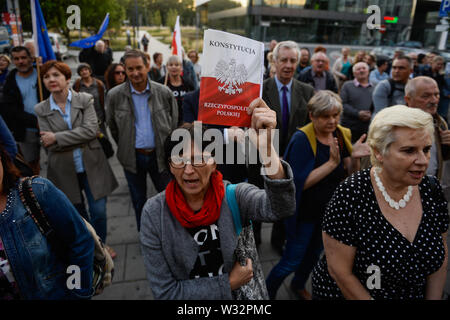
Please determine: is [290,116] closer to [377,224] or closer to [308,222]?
[308,222]

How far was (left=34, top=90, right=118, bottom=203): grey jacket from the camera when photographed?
3.08 metres

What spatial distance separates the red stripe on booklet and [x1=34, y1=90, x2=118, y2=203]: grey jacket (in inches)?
77.5

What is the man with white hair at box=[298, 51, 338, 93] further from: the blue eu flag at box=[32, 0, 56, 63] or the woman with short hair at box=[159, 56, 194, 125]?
the blue eu flag at box=[32, 0, 56, 63]

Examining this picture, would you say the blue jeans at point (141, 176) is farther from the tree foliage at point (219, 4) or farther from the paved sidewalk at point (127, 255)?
the tree foliage at point (219, 4)

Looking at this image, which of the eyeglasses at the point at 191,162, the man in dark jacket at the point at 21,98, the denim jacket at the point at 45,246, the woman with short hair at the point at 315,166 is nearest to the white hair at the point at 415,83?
the woman with short hair at the point at 315,166

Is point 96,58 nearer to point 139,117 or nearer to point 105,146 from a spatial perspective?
point 105,146

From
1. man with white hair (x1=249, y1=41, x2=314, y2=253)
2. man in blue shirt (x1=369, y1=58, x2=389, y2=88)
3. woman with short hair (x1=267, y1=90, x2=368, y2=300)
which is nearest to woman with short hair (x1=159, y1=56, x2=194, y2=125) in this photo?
man with white hair (x1=249, y1=41, x2=314, y2=253)

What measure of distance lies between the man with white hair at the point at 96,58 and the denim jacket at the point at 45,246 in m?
7.01

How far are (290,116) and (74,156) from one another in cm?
240

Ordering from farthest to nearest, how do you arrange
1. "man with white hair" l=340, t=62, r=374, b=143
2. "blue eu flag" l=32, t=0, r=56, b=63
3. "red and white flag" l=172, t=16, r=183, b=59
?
"red and white flag" l=172, t=16, r=183, b=59, "man with white hair" l=340, t=62, r=374, b=143, "blue eu flag" l=32, t=0, r=56, b=63

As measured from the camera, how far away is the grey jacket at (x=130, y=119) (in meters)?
3.46

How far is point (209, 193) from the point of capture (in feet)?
5.96

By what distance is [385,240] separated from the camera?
1.72 meters
